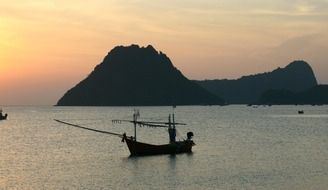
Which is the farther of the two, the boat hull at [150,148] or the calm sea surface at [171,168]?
the boat hull at [150,148]

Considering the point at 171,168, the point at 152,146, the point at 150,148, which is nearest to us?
the point at 171,168

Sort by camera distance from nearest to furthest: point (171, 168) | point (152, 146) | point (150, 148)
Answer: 1. point (171, 168)
2. point (150, 148)
3. point (152, 146)

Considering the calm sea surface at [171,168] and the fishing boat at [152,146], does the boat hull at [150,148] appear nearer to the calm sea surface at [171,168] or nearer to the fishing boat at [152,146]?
the fishing boat at [152,146]

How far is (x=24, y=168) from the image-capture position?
57.2 metres

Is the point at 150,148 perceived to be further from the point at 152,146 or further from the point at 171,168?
the point at 171,168

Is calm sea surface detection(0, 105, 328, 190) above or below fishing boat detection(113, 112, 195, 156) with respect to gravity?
below

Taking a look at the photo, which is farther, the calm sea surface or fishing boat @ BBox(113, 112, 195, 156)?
fishing boat @ BBox(113, 112, 195, 156)

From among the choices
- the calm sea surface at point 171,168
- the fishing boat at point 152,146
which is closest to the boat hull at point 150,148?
the fishing boat at point 152,146

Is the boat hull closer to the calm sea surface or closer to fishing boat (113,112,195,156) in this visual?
fishing boat (113,112,195,156)

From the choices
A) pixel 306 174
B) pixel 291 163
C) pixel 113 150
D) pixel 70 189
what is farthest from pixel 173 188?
pixel 113 150

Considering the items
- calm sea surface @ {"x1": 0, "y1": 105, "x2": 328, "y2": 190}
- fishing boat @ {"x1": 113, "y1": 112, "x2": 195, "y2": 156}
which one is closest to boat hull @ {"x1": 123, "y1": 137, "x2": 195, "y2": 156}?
fishing boat @ {"x1": 113, "y1": 112, "x2": 195, "y2": 156}

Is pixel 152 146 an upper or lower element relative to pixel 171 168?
upper

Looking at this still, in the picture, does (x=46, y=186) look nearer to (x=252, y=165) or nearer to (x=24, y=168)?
(x=24, y=168)

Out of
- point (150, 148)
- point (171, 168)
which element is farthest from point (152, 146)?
point (171, 168)
